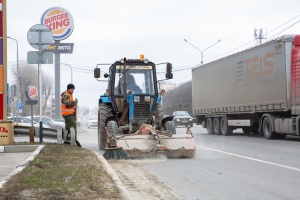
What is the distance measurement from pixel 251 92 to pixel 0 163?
13943mm

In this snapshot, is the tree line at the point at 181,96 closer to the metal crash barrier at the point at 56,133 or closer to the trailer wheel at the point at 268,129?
Answer: the trailer wheel at the point at 268,129

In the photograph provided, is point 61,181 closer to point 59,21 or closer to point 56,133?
point 56,133

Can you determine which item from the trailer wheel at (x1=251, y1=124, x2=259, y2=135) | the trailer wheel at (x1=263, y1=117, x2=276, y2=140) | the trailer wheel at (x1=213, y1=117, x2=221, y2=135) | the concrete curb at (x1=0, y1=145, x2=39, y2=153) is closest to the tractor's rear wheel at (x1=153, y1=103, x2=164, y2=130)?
the concrete curb at (x1=0, y1=145, x2=39, y2=153)

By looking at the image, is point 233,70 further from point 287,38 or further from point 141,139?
point 141,139

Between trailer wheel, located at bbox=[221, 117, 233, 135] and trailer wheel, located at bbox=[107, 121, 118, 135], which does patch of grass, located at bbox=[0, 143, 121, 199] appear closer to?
trailer wheel, located at bbox=[107, 121, 118, 135]

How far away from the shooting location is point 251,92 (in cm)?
2314

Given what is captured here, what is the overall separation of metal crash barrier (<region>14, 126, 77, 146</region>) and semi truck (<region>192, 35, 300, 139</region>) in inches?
341

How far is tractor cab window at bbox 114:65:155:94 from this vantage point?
1586cm

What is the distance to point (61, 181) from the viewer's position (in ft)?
25.2

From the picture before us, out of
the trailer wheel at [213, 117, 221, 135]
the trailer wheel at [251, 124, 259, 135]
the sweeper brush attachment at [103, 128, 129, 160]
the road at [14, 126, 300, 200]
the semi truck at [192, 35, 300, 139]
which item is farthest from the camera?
the trailer wheel at [213, 117, 221, 135]

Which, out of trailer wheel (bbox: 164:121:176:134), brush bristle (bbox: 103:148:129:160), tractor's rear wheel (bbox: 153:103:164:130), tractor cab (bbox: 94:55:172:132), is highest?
tractor cab (bbox: 94:55:172:132)

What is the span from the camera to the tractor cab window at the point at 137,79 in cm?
1586

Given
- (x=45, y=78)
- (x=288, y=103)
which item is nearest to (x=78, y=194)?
(x=288, y=103)

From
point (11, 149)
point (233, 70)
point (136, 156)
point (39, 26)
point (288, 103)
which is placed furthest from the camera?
point (233, 70)
